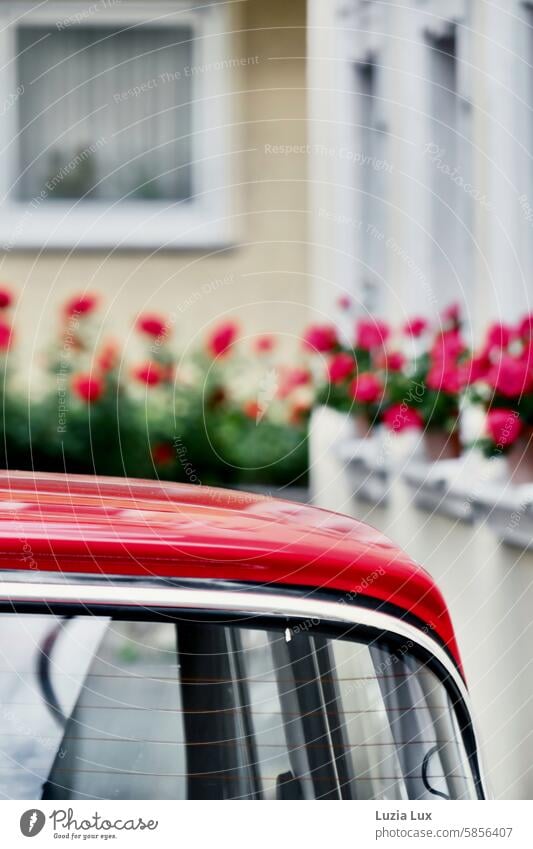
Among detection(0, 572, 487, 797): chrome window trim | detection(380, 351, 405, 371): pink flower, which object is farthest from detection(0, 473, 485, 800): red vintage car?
detection(380, 351, 405, 371): pink flower

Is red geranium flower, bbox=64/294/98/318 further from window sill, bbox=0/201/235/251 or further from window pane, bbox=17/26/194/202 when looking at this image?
window pane, bbox=17/26/194/202

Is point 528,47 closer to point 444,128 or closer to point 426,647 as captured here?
point 444,128

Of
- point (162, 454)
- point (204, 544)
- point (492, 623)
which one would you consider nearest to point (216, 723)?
point (204, 544)

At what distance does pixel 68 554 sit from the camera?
123cm

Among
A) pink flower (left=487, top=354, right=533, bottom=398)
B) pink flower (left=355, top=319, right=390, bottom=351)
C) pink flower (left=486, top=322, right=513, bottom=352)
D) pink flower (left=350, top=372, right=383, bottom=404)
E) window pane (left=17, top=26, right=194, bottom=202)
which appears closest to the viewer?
pink flower (left=487, top=354, right=533, bottom=398)

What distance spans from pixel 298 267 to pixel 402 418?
3.49 meters

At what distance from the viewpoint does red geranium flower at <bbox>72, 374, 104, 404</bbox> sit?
5.61 meters

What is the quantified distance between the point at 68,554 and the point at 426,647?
399 millimetres

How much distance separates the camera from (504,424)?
113 inches

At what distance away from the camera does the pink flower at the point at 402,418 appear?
376 cm

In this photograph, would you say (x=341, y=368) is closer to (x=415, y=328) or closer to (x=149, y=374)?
(x=415, y=328)

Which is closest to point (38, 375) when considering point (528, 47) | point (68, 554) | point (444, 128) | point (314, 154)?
point (314, 154)

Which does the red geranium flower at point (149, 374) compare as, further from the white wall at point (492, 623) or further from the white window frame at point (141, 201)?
the white wall at point (492, 623)

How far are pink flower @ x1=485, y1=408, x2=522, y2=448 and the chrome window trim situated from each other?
165cm
